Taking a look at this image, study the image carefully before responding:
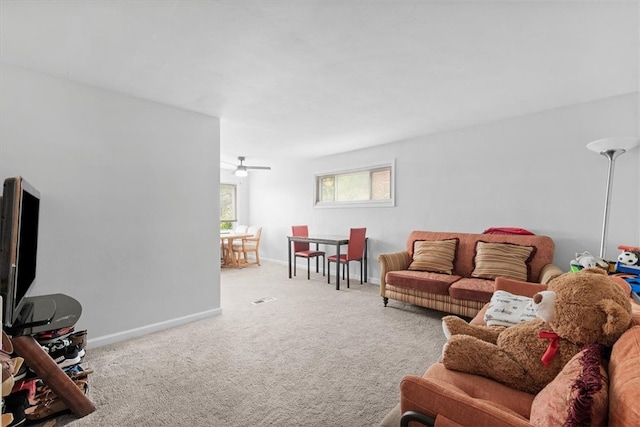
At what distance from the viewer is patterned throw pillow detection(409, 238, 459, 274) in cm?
351

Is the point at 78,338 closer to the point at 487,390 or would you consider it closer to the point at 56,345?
the point at 56,345

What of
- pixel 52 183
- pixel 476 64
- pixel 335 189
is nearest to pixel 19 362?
pixel 52 183

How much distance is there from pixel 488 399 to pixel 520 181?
3032mm

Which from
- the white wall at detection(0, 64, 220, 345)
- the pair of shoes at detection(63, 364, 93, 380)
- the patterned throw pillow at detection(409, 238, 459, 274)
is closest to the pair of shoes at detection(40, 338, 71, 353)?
the pair of shoes at detection(63, 364, 93, 380)

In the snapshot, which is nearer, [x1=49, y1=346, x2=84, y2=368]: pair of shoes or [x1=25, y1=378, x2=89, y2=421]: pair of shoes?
[x1=25, y1=378, x2=89, y2=421]: pair of shoes

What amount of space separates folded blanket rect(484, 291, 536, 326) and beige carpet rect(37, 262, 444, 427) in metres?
0.70

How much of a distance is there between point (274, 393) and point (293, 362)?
1.30 ft

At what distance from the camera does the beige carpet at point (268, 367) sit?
1732mm

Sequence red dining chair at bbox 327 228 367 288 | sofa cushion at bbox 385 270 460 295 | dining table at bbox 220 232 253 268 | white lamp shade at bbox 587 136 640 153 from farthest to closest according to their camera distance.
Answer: dining table at bbox 220 232 253 268 < red dining chair at bbox 327 228 367 288 < sofa cushion at bbox 385 270 460 295 < white lamp shade at bbox 587 136 640 153

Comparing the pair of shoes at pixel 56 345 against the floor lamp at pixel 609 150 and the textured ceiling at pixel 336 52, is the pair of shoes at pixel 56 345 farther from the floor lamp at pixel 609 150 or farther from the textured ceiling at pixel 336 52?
the floor lamp at pixel 609 150

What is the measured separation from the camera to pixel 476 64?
7.41ft

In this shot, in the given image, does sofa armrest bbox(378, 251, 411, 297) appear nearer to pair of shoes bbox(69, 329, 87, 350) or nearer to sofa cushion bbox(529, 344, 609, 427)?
sofa cushion bbox(529, 344, 609, 427)

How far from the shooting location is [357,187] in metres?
5.39

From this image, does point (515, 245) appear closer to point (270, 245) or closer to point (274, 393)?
point (274, 393)
